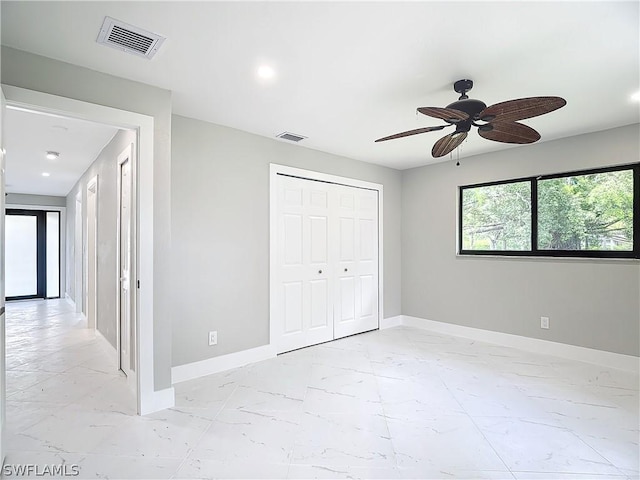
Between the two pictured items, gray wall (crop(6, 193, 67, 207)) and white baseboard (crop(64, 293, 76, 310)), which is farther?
gray wall (crop(6, 193, 67, 207))

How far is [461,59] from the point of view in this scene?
220cm

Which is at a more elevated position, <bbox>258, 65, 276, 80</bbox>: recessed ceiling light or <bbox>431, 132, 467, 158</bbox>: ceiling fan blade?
<bbox>258, 65, 276, 80</bbox>: recessed ceiling light

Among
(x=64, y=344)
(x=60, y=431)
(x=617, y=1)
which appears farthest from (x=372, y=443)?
(x=64, y=344)

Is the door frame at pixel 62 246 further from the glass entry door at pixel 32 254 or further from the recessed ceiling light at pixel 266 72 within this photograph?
the recessed ceiling light at pixel 266 72

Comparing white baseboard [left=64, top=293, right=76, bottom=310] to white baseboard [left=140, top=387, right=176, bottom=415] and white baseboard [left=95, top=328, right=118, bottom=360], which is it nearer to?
white baseboard [left=95, top=328, right=118, bottom=360]

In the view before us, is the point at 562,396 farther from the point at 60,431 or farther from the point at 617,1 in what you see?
the point at 60,431

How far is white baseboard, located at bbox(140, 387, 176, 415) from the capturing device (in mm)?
2504

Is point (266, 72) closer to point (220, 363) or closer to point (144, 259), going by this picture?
point (144, 259)

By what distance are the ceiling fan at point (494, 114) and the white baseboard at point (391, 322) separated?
3054 mm

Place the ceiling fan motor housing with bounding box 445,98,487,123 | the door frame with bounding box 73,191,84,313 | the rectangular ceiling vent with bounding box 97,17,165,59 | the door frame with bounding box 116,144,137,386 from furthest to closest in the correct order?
the door frame with bounding box 73,191,84,313 < the door frame with bounding box 116,144,137,386 < the ceiling fan motor housing with bounding box 445,98,487,123 < the rectangular ceiling vent with bounding box 97,17,165,59

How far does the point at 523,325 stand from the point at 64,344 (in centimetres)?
564

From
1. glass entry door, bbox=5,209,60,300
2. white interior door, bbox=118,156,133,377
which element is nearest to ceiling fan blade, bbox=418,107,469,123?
white interior door, bbox=118,156,133,377

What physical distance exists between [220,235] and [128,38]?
1.80 meters

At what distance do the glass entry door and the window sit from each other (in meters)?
8.84
